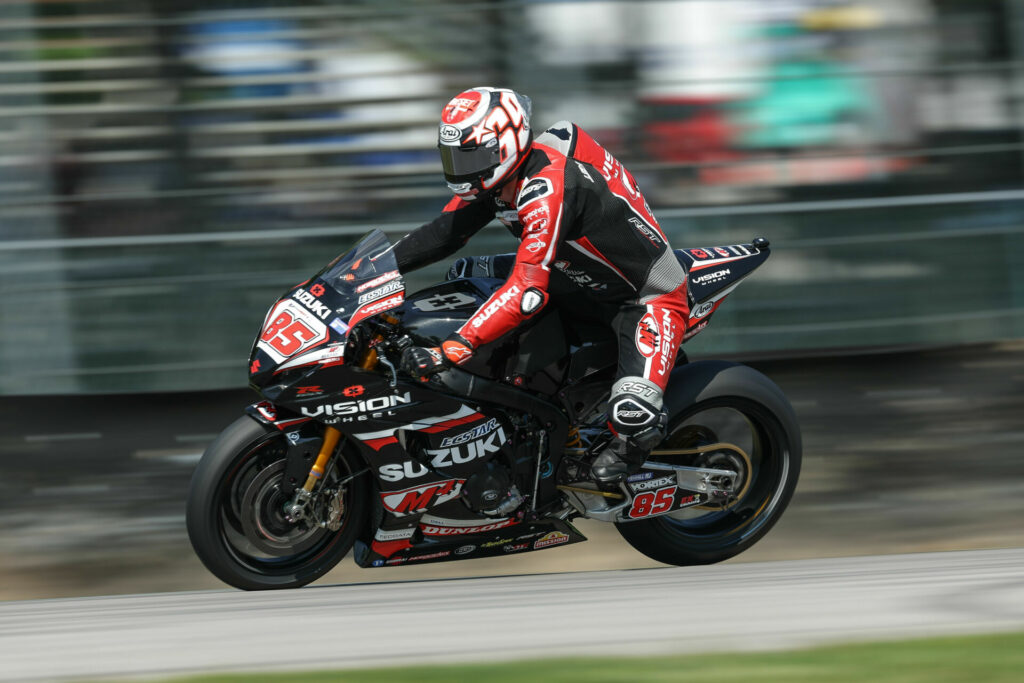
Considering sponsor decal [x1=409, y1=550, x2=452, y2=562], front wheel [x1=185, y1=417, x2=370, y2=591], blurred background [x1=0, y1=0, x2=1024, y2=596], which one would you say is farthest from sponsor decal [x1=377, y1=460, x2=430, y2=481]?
blurred background [x1=0, y1=0, x2=1024, y2=596]

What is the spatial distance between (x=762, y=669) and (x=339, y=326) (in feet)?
6.57

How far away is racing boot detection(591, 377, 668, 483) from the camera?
4.60 metres

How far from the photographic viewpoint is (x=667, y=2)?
21.8 ft

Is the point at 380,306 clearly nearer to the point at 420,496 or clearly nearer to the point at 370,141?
the point at 420,496

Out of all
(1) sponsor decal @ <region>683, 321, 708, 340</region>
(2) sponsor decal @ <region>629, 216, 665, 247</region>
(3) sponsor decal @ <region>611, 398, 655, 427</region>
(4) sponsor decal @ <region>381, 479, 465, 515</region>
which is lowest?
(4) sponsor decal @ <region>381, 479, 465, 515</region>

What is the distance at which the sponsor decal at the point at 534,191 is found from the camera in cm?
436

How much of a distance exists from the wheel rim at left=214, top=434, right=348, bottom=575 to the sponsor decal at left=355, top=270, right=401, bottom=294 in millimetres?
615

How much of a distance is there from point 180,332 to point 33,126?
133 centimetres

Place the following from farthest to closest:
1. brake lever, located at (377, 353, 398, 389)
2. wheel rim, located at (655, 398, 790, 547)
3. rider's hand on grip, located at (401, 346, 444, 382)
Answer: wheel rim, located at (655, 398, 790, 547) → brake lever, located at (377, 353, 398, 389) → rider's hand on grip, located at (401, 346, 444, 382)

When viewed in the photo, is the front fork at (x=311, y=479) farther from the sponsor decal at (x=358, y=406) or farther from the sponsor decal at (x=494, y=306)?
the sponsor decal at (x=494, y=306)

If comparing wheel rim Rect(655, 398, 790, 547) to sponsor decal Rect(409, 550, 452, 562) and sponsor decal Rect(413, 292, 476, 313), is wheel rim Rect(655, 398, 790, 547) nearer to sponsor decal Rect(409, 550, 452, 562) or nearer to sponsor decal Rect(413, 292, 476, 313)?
sponsor decal Rect(409, 550, 452, 562)

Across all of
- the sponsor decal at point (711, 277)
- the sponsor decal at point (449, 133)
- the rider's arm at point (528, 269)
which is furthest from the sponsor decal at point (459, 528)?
the sponsor decal at point (449, 133)

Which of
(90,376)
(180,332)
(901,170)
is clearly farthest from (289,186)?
(901,170)

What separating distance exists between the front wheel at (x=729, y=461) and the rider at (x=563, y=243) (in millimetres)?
347
